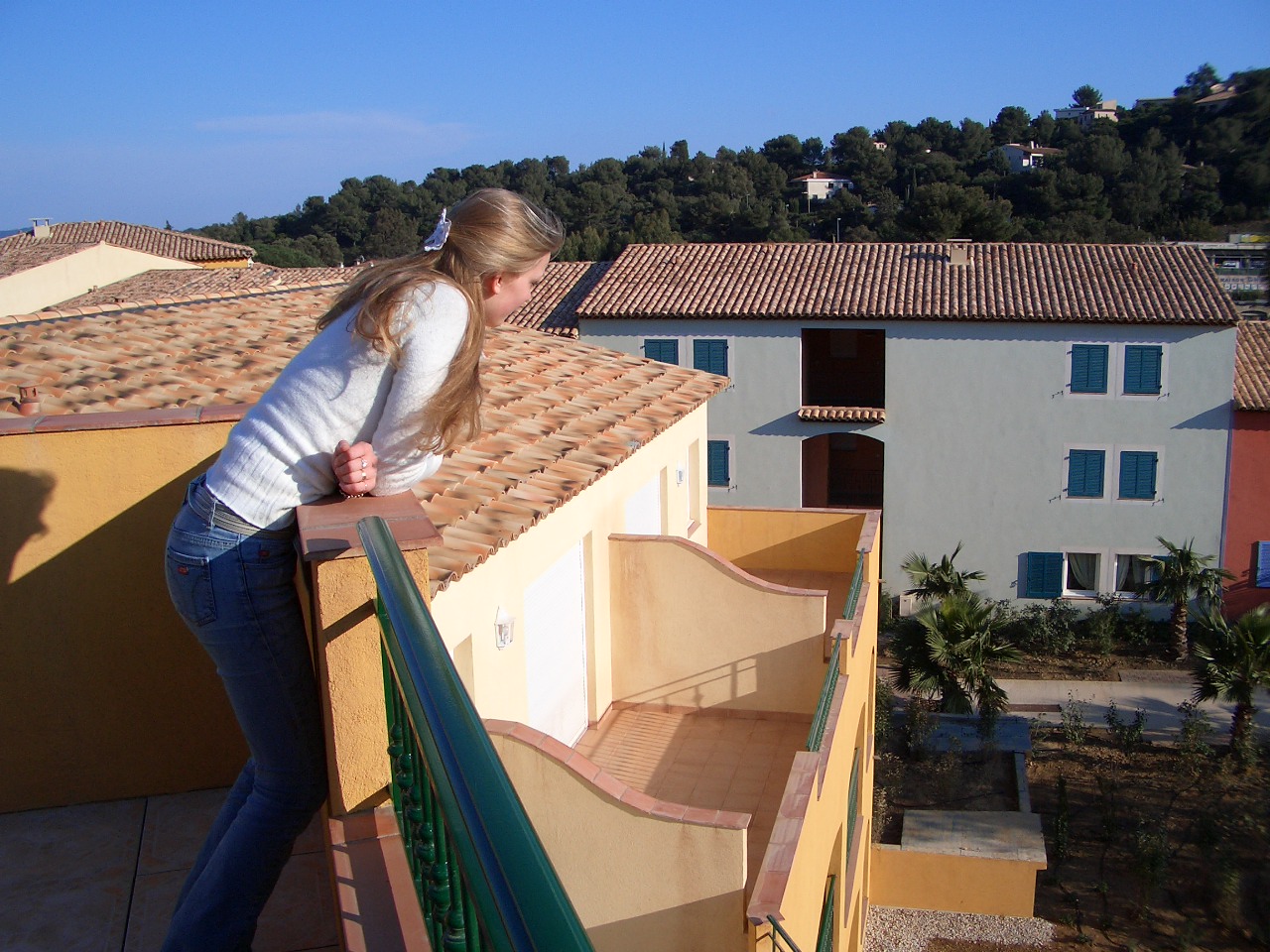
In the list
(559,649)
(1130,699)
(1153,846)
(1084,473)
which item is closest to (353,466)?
(559,649)

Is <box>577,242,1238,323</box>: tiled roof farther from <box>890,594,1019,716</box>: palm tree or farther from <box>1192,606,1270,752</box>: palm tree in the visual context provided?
<box>890,594,1019,716</box>: palm tree

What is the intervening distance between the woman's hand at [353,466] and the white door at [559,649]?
476cm

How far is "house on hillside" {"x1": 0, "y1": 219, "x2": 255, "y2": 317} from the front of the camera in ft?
92.6

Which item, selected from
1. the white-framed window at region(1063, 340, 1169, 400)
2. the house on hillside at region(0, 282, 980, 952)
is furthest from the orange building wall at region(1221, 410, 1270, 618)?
the house on hillside at region(0, 282, 980, 952)

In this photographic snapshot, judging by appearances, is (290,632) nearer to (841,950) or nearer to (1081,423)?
(841,950)

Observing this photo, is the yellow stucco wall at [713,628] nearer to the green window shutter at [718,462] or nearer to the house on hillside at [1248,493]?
the green window shutter at [718,462]

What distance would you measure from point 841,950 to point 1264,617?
588 inches

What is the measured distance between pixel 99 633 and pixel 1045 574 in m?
28.4

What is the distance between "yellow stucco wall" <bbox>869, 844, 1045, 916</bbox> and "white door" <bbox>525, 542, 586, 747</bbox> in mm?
11701

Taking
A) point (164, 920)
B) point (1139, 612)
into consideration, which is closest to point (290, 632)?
point (164, 920)

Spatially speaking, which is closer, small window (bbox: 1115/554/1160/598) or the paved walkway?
the paved walkway

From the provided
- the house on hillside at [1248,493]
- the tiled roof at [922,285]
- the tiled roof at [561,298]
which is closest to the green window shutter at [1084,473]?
the house on hillside at [1248,493]

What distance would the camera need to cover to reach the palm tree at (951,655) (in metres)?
21.0

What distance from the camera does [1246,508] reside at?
2806 centimetres
